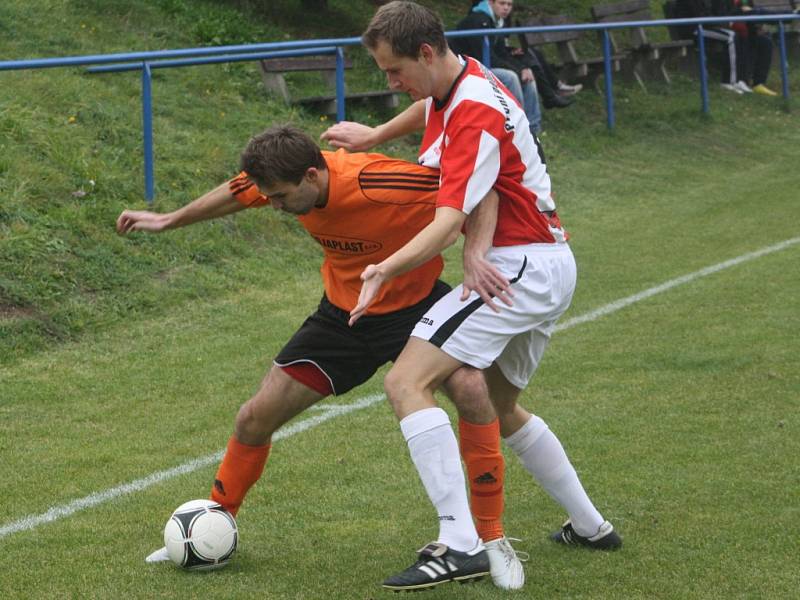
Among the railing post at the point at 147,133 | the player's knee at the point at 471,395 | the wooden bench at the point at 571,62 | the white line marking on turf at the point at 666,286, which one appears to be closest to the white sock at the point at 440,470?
the player's knee at the point at 471,395

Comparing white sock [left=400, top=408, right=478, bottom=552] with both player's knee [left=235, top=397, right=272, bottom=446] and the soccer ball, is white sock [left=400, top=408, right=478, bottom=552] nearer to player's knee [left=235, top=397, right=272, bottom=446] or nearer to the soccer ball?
player's knee [left=235, top=397, right=272, bottom=446]

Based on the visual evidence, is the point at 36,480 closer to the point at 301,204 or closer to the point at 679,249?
the point at 301,204

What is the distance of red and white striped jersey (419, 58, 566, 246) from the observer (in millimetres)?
4184

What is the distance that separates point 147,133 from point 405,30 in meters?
6.60

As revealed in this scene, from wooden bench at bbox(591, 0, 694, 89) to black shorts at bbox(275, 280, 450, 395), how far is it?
15.5m

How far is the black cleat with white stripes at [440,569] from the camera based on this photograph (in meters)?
4.05

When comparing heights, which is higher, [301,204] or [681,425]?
[301,204]

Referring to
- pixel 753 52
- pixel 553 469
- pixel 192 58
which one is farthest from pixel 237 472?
pixel 753 52

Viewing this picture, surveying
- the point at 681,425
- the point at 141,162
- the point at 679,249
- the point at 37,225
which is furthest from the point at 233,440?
the point at 679,249

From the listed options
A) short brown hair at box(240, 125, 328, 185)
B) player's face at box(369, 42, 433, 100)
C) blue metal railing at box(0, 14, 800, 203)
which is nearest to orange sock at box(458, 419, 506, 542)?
short brown hair at box(240, 125, 328, 185)

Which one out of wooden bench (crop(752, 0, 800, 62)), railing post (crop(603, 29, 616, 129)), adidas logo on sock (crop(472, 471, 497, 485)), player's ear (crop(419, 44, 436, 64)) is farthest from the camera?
wooden bench (crop(752, 0, 800, 62))

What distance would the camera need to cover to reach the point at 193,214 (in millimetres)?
4844

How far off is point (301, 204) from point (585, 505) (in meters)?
1.49

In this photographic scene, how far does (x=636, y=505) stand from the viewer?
5.22m
